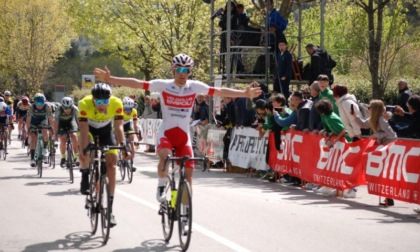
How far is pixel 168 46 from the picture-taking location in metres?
42.1

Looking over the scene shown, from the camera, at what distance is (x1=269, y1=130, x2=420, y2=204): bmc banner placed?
44.5 ft

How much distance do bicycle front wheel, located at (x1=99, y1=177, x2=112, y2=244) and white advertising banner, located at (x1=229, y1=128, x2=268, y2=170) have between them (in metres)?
9.07

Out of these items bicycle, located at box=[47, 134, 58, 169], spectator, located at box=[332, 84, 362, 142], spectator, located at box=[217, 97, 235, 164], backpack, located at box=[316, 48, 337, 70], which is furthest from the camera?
spectator, located at box=[217, 97, 235, 164]

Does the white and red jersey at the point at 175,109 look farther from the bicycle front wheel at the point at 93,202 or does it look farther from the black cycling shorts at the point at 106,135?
the black cycling shorts at the point at 106,135

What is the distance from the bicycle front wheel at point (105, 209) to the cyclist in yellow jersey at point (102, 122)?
0.09 m

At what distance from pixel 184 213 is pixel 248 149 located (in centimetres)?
1085

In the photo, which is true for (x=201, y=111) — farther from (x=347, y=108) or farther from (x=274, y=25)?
(x=347, y=108)

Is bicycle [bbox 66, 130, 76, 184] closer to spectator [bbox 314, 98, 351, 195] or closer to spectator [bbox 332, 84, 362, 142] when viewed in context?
spectator [bbox 314, 98, 351, 195]

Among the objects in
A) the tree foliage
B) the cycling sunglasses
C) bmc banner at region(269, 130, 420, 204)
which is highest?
the tree foliage

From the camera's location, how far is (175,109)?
10773 mm

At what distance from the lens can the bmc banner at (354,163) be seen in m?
13.6

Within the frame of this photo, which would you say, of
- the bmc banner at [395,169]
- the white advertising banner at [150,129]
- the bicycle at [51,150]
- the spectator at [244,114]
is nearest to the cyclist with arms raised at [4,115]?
the bicycle at [51,150]

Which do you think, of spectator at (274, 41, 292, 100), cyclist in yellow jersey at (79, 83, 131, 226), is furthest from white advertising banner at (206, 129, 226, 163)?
cyclist in yellow jersey at (79, 83, 131, 226)

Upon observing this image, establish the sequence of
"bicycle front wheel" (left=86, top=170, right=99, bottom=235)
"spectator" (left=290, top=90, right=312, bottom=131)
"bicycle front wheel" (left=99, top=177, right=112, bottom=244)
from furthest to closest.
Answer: "spectator" (left=290, top=90, right=312, bottom=131) < "bicycle front wheel" (left=86, top=170, right=99, bottom=235) < "bicycle front wheel" (left=99, top=177, right=112, bottom=244)
